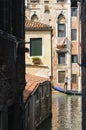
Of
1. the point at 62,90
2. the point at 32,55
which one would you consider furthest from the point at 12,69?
the point at 62,90

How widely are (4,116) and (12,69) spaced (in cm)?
140

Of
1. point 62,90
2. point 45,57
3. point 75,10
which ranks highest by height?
point 75,10

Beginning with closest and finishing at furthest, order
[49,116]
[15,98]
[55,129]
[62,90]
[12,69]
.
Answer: [12,69] → [15,98] → [55,129] → [49,116] → [62,90]

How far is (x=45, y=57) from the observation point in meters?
38.2

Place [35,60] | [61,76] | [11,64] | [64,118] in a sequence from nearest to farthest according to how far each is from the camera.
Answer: [11,64]
[64,118]
[35,60]
[61,76]

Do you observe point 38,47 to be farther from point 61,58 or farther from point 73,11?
point 73,11

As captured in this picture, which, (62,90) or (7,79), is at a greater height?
(7,79)

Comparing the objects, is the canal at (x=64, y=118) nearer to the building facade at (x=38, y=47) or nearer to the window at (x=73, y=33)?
the building facade at (x=38, y=47)

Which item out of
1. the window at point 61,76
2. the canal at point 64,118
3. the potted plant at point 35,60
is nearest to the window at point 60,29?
the window at point 61,76

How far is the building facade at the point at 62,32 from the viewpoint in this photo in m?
43.7

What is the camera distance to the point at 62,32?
44.7m

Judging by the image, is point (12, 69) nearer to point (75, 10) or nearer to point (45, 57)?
point (45, 57)

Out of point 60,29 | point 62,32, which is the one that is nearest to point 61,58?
point 62,32

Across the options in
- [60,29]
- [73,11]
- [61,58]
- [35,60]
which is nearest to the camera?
[35,60]
